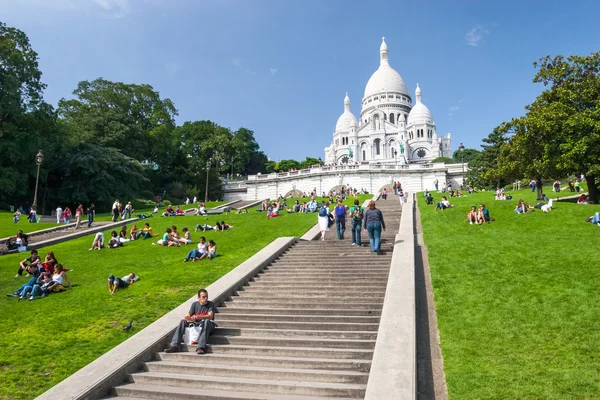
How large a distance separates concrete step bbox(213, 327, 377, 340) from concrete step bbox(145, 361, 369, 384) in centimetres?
100

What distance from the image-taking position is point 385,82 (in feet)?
343

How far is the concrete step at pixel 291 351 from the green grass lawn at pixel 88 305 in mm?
2140

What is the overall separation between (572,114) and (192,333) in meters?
20.1

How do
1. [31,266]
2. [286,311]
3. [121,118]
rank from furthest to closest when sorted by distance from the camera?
[121,118], [31,266], [286,311]

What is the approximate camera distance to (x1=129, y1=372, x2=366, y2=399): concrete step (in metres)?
5.75

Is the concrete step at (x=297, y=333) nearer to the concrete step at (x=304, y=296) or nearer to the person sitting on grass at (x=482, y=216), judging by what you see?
the concrete step at (x=304, y=296)

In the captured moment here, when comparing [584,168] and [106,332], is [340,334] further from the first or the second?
[584,168]

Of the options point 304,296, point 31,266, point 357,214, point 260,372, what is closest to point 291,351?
point 260,372

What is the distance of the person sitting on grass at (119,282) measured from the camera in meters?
10.7

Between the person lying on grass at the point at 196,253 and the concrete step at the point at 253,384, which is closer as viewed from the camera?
the concrete step at the point at 253,384

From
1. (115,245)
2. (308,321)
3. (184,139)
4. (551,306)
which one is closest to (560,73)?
(551,306)

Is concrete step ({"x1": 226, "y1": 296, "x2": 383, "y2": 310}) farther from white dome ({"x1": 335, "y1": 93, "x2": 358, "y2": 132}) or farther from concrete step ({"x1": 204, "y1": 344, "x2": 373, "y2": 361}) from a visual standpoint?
white dome ({"x1": 335, "y1": 93, "x2": 358, "y2": 132})

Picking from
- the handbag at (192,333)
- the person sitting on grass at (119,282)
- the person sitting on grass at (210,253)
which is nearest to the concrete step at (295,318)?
the handbag at (192,333)

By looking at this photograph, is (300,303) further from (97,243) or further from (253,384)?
(97,243)
